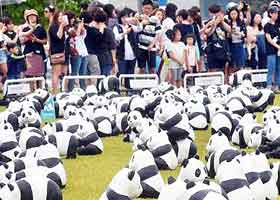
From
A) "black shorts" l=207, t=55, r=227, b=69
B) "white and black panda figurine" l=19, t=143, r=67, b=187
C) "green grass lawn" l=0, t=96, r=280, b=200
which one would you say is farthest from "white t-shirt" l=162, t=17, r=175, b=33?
→ "white and black panda figurine" l=19, t=143, r=67, b=187

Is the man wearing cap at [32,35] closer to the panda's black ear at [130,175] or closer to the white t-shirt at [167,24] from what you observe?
the white t-shirt at [167,24]

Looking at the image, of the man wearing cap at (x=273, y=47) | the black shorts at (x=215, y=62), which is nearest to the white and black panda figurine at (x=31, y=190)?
the man wearing cap at (x=273, y=47)

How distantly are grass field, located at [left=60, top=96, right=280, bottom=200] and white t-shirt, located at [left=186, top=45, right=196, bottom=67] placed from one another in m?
4.87

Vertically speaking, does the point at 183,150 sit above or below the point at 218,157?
below

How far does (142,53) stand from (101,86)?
2.33 m

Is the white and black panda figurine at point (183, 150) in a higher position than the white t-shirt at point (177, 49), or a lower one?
lower

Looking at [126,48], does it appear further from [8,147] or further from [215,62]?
[8,147]

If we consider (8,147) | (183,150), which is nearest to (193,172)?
(183,150)

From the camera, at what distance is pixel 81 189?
8484 mm

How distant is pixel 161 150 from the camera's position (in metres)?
9.20

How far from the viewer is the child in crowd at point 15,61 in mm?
17219

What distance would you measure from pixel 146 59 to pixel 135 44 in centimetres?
46

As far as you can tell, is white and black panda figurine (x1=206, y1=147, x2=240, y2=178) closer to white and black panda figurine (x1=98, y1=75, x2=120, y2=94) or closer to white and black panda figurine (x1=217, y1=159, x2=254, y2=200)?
white and black panda figurine (x1=217, y1=159, x2=254, y2=200)

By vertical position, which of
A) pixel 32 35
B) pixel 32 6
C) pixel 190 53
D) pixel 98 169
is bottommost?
pixel 98 169
